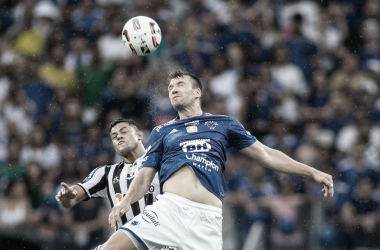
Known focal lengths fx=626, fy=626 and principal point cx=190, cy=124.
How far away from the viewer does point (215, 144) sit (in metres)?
6.54

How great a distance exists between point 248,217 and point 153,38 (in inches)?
134

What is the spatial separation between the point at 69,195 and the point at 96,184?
690mm

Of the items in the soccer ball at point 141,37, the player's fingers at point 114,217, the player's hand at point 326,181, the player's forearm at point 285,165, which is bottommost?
the player's hand at point 326,181

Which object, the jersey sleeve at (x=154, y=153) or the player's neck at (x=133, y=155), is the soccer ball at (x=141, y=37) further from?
the jersey sleeve at (x=154, y=153)

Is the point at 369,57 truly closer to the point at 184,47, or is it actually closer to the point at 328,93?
the point at 328,93

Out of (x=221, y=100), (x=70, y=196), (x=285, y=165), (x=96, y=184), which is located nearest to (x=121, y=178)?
(x=96, y=184)

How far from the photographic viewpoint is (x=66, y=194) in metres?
6.73

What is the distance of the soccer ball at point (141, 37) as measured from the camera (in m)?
7.95

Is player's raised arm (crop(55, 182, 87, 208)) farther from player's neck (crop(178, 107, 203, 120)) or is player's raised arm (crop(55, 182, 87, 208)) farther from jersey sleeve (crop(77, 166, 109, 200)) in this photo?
player's neck (crop(178, 107, 203, 120))

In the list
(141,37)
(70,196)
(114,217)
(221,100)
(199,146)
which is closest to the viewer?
(114,217)

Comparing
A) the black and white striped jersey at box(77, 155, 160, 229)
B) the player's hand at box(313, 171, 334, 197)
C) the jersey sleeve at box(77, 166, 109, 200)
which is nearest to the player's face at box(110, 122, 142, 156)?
the black and white striped jersey at box(77, 155, 160, 229)

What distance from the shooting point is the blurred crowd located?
9945 mm

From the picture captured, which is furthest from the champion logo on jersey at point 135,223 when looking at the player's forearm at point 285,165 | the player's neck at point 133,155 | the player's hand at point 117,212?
the player's neck at point 133,155

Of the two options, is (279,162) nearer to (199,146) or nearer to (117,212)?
(199,146)
